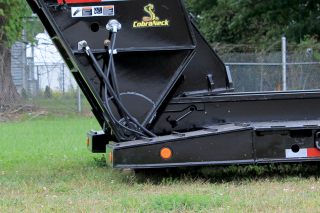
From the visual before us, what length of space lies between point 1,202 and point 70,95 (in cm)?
1126

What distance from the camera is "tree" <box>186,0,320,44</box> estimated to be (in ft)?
62.6

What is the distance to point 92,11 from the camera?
4.71m

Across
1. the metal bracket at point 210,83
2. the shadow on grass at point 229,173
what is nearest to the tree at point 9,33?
the metal bracket at point 210,83

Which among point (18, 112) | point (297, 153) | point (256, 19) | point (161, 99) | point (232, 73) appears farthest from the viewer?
point (256, 19)

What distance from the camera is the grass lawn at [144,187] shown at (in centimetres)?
367

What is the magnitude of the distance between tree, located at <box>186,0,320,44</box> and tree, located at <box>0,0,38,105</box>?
9.27 metres

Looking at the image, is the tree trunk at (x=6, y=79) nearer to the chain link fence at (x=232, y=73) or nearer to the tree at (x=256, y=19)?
the chain link fence at (x=232, y=73)

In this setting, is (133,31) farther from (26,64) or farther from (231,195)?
(26,64)

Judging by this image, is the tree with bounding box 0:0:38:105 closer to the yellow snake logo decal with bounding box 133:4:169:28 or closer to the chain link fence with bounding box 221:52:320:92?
the chain link fence with bounding box 221:52:320:92

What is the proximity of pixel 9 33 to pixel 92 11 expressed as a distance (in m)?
9.85

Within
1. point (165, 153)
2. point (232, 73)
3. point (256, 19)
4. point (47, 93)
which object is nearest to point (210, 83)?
point (165, 153)

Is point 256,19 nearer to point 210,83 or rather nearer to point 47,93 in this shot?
point 47,93

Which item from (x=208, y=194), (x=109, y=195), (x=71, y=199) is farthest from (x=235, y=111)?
(x=71, y=199)

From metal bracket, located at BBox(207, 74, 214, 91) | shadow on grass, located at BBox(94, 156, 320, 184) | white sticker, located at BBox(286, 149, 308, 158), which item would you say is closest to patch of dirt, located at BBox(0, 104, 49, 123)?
shadow on grass, located at BBox(94, 156, 320, 184)
